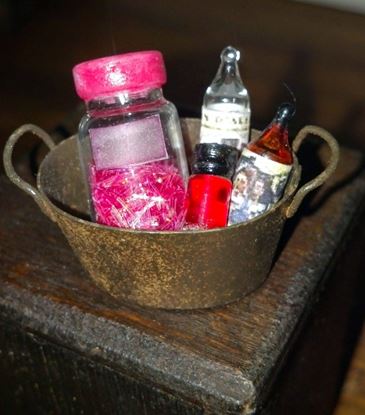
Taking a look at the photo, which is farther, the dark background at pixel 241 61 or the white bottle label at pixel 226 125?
the dark background at pixel 241 61

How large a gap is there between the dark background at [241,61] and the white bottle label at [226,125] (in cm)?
77

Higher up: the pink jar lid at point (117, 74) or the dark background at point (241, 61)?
the pink jar lid at point (117, 74)

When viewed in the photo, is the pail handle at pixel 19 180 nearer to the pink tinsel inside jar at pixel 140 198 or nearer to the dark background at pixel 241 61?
the pink tinsel inside jar at pixel 140 198

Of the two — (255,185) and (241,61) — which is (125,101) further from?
(241,61)

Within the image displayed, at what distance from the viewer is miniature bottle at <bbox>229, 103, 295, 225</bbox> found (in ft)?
2.34

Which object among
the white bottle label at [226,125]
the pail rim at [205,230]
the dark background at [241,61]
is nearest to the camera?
the pail rim at [205,230]

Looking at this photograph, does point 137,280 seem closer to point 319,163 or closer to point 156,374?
point 156,374

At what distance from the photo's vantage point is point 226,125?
769 mm

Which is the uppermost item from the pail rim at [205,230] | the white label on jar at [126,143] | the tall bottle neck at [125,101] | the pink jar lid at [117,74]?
the pink jar lid at [117,74]

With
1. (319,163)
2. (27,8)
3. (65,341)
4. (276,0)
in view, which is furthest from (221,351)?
(27,8)

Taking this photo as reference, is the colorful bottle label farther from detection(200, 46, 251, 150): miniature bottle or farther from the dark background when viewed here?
the dark background

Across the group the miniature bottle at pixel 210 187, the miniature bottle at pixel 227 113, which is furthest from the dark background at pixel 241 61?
the miniature bottle at pixel 210 187

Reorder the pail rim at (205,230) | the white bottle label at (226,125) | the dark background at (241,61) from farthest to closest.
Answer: the dark background at (241,61)
the white bottle label at (226,125)
the pail rim at (205,230)

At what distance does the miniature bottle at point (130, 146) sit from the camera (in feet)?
2.21
